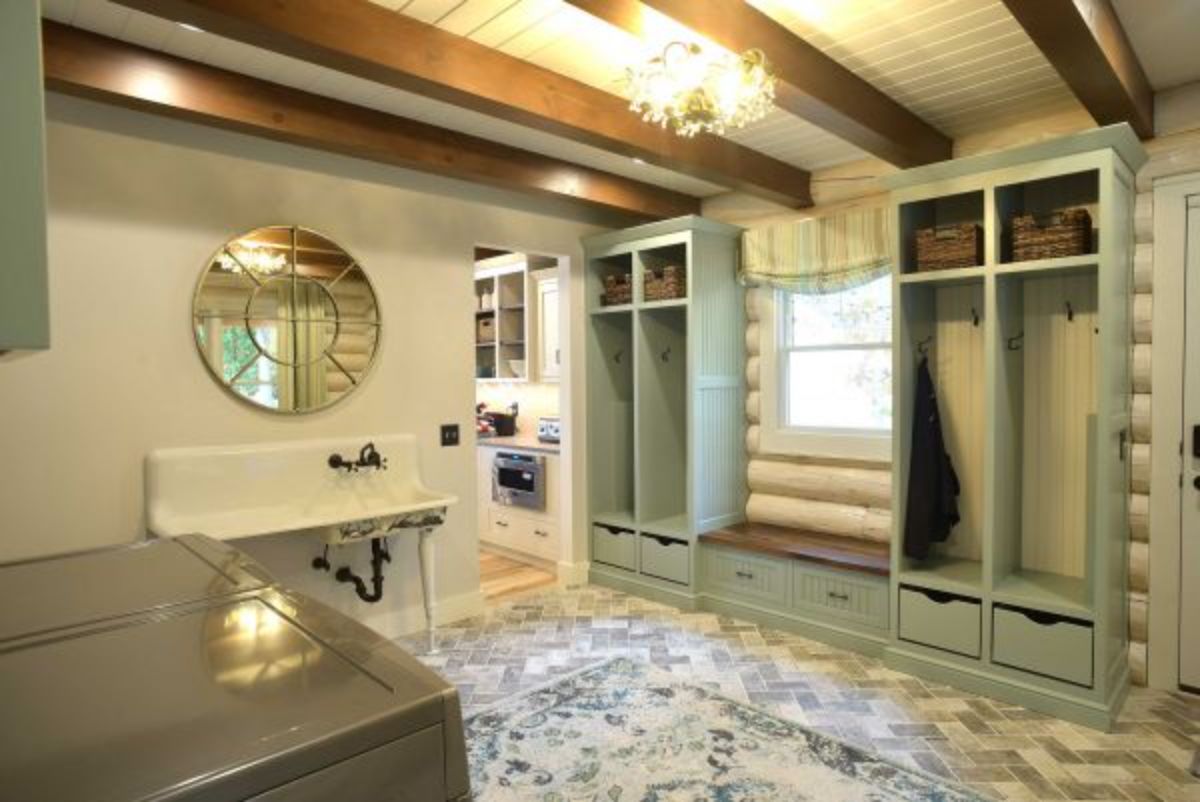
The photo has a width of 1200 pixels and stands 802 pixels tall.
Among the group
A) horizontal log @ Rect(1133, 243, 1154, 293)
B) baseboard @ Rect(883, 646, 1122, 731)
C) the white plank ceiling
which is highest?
the white plank ceiling

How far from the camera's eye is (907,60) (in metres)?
2.65

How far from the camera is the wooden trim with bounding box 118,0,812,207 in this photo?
78.5 inches

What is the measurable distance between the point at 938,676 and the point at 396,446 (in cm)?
272

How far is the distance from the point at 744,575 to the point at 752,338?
1.40 meters

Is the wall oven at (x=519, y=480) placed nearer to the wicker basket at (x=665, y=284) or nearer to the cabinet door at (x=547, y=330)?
the cabinet door at (x=547, y=330)

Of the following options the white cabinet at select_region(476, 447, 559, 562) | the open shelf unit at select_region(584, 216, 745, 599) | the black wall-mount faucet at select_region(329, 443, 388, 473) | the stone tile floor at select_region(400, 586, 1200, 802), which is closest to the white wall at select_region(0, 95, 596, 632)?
the black wall-mount faucet at select_region(329, 443, 388, 473)

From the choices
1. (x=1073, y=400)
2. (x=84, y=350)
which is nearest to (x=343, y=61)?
(x=84, y=350)

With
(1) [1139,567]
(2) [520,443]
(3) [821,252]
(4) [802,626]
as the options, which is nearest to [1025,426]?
(1) [1139,567]

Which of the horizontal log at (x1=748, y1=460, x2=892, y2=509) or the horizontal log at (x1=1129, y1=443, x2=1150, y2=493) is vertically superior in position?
the horizontal log at (x1=1129, y1=443, x2=1150, y2=493)

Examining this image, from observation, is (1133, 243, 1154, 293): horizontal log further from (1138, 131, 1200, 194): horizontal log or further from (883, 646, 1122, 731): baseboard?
(883, 646, 1122, 731): baseboard

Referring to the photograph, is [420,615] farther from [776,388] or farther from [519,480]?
[776,388]

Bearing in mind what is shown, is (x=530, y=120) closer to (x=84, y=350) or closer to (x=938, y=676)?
(x=84, y=350)

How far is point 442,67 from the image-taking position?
2387 millimetres

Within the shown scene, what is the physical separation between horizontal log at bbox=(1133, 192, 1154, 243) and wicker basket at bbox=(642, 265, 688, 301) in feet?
6.76
